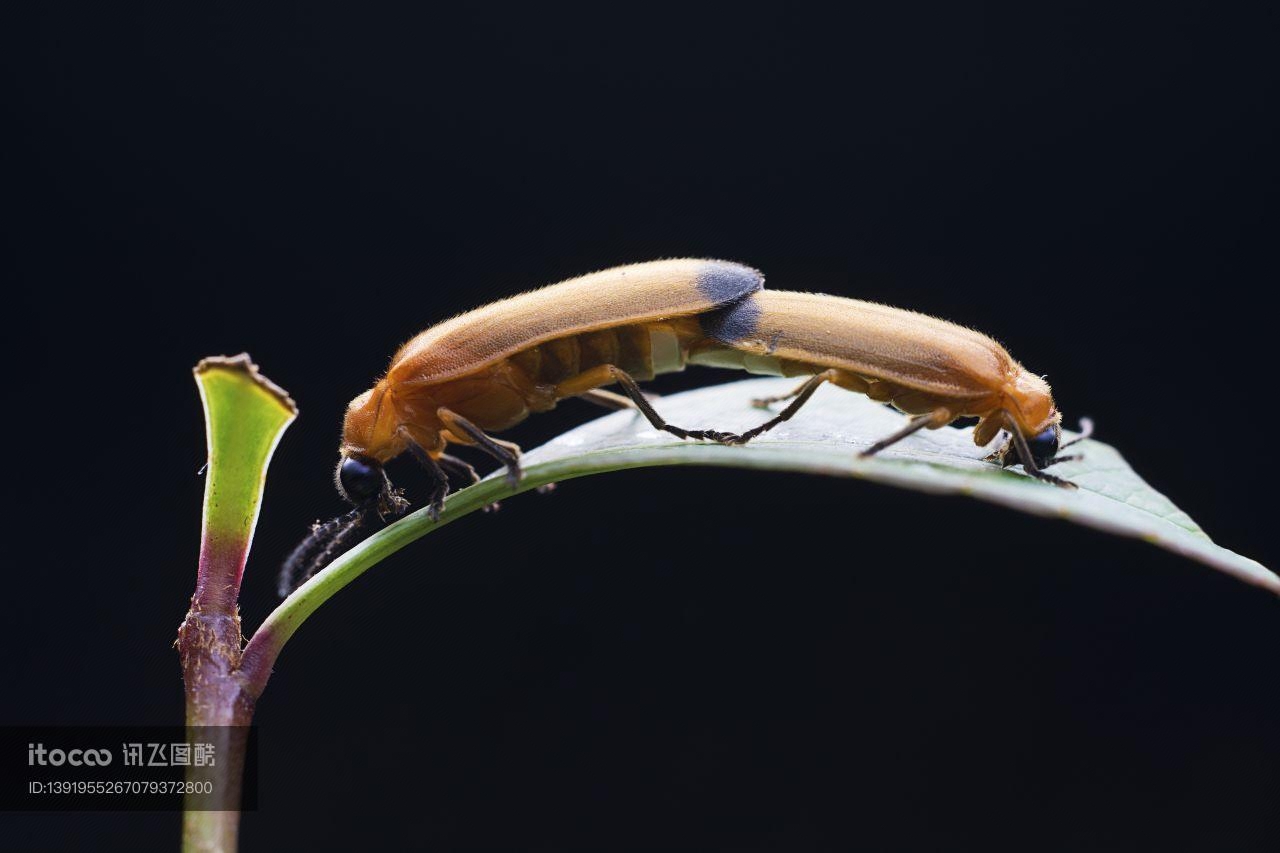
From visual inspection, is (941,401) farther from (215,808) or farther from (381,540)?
(215,808)

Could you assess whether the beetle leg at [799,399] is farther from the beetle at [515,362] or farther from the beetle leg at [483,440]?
the beetle leg at [483,440]

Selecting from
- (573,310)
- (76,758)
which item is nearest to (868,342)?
(573,310)

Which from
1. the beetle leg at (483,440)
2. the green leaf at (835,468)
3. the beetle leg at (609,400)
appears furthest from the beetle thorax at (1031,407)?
→ the beetle leg at (483,440)

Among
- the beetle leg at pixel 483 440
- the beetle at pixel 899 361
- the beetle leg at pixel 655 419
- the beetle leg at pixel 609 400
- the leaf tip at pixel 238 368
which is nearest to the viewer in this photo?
the leaf tip at pixel 238 368

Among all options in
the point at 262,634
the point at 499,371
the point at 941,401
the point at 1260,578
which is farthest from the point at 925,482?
the point at 499,371

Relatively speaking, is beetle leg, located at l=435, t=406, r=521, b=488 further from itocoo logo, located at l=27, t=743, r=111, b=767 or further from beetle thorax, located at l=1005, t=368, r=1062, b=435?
beetle thorax, located at l=1005, t=368, r=1062, b=435

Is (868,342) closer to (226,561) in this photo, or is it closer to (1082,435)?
(1082,435)

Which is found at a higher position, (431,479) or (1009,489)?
(431,479)
